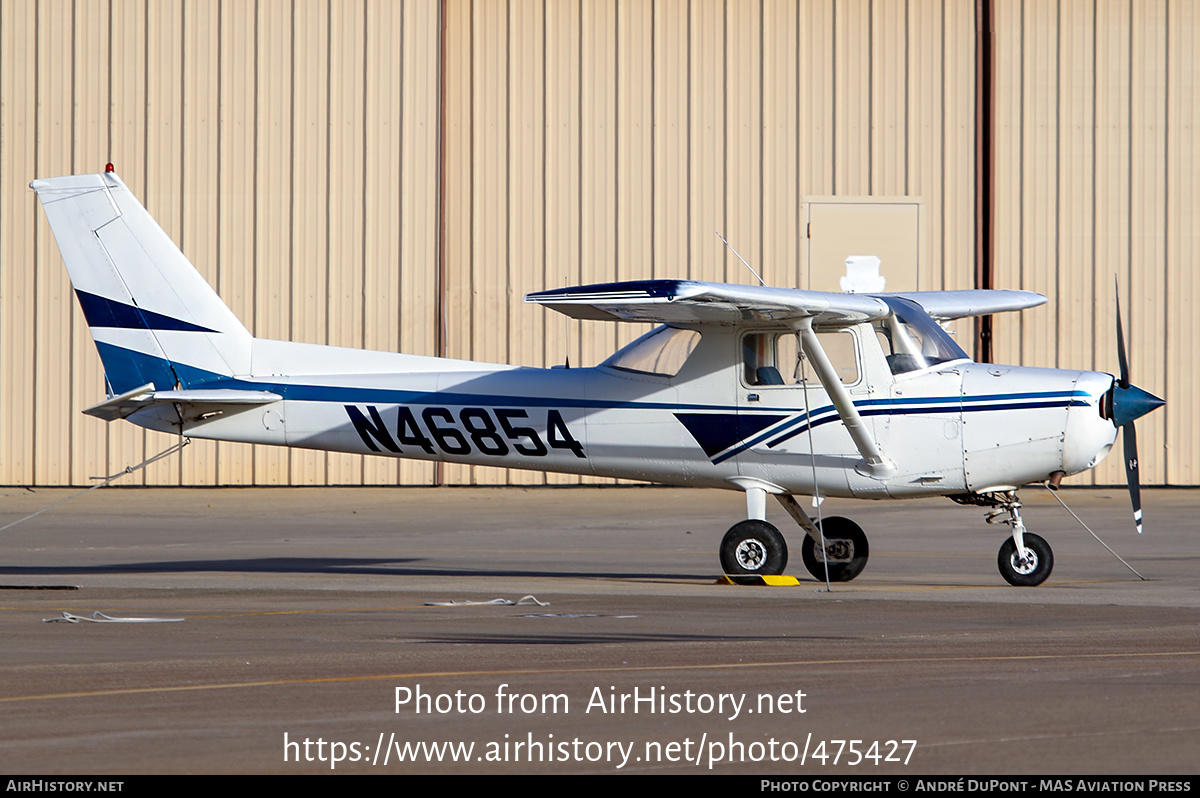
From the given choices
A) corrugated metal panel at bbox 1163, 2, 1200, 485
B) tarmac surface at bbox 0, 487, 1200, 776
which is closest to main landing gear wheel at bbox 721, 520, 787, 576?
tarmac surface at bbox 0, 487, 1200, 776

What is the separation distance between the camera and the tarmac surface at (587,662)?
200 inches

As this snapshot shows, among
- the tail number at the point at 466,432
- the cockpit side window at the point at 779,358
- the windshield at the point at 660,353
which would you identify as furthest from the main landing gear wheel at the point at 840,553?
the tail number at the point at 466,432

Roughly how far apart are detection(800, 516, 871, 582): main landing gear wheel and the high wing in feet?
5.96

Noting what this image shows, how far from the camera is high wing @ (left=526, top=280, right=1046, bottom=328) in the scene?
9.79 meters

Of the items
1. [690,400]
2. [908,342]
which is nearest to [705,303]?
[690,400]

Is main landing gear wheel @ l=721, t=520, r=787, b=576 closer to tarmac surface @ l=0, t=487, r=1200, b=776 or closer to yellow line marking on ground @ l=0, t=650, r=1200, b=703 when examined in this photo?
tarmac surface @ l=0, t=487, r=1200, b=776

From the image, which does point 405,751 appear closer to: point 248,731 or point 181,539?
point 248,731

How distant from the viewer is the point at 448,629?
28.1 feet

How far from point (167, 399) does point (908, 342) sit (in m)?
6.04

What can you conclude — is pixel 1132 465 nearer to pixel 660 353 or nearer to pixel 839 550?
pixel 839 550

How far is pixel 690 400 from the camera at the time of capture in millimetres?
11727

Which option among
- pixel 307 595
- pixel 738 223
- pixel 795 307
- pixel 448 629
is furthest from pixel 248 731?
pixel 738 223

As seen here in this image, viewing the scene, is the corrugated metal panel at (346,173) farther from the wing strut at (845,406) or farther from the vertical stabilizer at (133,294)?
the wing strut at (845,406)

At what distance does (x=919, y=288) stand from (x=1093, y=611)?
14.0 meters
